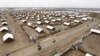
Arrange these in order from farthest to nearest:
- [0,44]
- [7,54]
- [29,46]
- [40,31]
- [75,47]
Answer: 1. [40,31]
2. [0,44]
3. [29,46]
4. [7,54]
5. [75,47]

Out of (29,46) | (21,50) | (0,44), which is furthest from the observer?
(0,44)

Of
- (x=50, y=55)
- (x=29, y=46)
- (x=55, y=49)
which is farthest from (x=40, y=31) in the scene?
(x=50, y=55)

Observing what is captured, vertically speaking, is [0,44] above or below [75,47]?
below

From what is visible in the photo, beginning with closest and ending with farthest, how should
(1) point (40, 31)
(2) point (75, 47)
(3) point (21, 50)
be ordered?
1. (2) point (75, 47)
2. (3) point (21, 50)
3. (1) point (40, 31)

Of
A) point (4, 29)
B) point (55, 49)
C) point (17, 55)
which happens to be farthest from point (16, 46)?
point (4, 29)

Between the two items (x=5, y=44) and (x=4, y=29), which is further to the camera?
(x=4, y=29)

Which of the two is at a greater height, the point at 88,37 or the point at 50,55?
the point at 88,37

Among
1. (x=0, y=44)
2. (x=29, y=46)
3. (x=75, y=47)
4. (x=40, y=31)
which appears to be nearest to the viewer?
(x=75, y=47)

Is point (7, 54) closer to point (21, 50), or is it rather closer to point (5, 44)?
point (21, 50)

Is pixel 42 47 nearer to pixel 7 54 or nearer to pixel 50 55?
pixel 50 55
